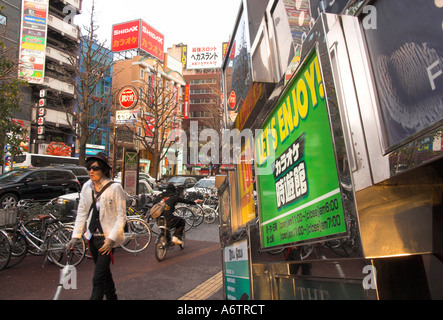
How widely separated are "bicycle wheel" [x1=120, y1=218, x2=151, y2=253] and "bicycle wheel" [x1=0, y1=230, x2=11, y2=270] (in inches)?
86.9

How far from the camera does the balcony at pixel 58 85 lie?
1163 inches

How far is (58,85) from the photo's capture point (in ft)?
101

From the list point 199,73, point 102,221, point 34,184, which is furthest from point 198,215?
point 199,73

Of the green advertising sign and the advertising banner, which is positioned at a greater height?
the advertising banner

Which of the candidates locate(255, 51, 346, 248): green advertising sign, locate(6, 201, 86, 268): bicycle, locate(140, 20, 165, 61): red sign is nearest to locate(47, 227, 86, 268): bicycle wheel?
locate(6, 201, 86, 268): bicycle

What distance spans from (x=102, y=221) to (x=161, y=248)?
3.20 m

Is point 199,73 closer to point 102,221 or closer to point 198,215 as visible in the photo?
point 198,215

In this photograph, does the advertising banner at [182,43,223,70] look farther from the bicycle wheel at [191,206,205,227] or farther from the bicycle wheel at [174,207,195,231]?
the bicycle wheel at [174,207,195,231]

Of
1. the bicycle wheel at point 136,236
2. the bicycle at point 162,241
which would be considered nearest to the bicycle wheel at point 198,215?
the bicycle wheel at point 136,236

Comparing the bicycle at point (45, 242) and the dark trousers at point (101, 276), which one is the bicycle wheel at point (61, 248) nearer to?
the bicycle at point (45, 242)

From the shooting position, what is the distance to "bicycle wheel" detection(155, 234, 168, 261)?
6162 millimetres

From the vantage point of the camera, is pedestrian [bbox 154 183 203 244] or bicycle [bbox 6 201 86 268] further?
pedestrian [bbox 154 183 203 244]

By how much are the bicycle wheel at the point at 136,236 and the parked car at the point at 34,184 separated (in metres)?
6.51
